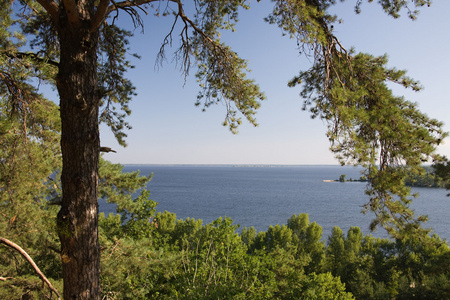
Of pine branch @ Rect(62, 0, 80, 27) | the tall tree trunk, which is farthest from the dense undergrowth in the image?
pine branch @ Rect(62, 0, 80, 27)

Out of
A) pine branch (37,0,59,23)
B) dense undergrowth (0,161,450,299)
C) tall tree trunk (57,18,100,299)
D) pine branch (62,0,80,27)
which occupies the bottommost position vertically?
dense undergrowth (0,161,450,299)

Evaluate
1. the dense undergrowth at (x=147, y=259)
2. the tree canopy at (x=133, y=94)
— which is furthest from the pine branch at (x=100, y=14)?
the dense undergrowth at (x=147, y=259)

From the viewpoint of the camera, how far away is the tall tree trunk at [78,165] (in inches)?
98.8

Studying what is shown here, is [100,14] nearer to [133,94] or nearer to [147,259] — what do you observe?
[133,94]

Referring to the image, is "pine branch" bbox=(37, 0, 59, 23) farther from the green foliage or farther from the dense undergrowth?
the green foliage

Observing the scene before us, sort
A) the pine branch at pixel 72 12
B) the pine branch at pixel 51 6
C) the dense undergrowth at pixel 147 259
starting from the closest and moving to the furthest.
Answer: the pine branch at pixel 72 12 → the pine branch at pixel 51 6 → the dense undergrowth at pixel 147 259

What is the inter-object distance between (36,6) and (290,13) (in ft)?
10.8

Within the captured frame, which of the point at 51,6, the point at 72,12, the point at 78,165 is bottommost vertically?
the point at 78,165

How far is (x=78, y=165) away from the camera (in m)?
2.55

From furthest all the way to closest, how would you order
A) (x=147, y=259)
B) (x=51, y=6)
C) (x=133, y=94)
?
(x=147, y=259) → (x=133, y=94) → (x=51, y=6)

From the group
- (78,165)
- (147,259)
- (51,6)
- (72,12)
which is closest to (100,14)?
(72,12)

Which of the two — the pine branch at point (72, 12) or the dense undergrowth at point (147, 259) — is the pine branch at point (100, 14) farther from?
the dense undergrowth at point (147, 259)

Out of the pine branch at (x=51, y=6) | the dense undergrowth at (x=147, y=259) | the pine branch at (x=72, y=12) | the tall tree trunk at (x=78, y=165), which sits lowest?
the dense undergrowth at (x=147, y=259)

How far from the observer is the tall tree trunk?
2.51 meters
